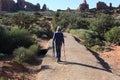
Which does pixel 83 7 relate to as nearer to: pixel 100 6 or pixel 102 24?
pixel 100 6

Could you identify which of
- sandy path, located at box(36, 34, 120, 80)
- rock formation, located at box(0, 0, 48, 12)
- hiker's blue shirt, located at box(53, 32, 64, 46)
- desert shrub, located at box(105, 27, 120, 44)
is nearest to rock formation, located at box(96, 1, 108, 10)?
rock formation, located at box(0, 0, 48, 12)

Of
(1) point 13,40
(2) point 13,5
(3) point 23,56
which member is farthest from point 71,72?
(2) point 13,5

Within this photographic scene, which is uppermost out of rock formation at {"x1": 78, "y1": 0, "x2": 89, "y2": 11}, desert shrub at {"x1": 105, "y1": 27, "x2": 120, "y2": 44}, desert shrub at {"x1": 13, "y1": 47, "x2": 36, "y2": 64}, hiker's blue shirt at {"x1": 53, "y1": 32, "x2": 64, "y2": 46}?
hiker's blue shirt at {"x1": 53, "y1": 32, "x2": 64, "y2": 46}

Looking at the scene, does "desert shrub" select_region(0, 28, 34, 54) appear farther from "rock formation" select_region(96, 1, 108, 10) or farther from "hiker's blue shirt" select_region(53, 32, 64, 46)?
"rock formation" select_region(96, 1, 108, 10)

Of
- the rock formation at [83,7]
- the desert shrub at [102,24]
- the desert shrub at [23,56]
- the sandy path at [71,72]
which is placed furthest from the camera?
the rock formation at [83,7]

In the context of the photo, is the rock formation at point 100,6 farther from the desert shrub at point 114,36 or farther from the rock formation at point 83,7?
the desert shrub at point 114,36

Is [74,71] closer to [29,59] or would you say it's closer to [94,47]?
[29,59]

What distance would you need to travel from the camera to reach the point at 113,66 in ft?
74.6

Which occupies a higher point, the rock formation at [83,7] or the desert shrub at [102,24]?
the desert shrub at [102,24]

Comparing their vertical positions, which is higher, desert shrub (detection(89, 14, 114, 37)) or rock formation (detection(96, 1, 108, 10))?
desert shrub (detection(89, 14, 114, 37))

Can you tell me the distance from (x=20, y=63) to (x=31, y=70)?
997 mm

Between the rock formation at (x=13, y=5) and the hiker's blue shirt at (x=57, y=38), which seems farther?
the rock formation at (x=13, y=5)

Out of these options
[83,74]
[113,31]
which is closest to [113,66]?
[83,74]

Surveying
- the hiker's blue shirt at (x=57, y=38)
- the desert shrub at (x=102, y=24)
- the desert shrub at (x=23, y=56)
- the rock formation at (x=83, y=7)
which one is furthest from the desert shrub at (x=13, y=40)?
the rock formation at (x=83, y=7)
